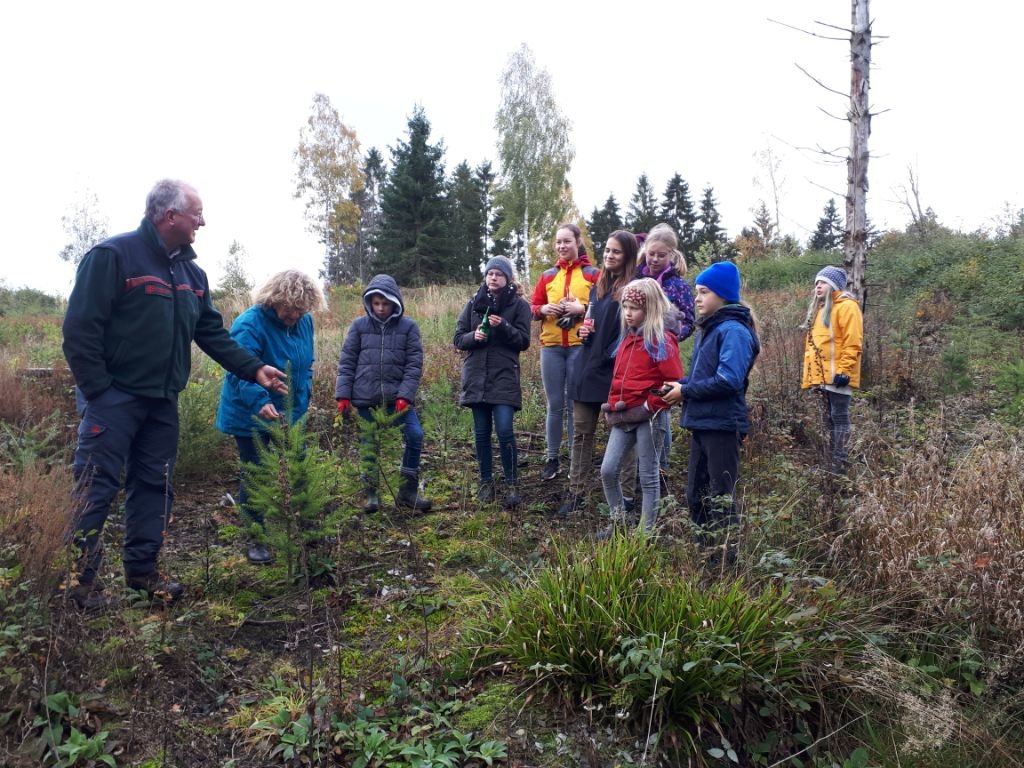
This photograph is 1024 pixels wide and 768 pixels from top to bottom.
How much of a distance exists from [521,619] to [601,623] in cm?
40

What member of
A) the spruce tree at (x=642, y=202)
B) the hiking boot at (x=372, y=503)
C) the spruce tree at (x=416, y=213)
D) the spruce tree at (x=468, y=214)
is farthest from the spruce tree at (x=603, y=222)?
the hiking boot at (x=372, y=503)

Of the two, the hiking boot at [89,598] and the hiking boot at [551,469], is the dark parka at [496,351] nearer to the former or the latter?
the hiking boot at [551,469]

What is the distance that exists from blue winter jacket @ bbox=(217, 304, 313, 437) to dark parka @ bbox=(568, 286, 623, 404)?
6.76 ft

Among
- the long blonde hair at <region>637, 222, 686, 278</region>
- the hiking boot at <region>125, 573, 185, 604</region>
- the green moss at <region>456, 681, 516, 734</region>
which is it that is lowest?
the green moss at <region>456, 681, 516, 734</region>

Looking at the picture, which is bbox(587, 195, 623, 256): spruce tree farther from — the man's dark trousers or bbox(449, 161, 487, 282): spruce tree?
the man's dark trousers

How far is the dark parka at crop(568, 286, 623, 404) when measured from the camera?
17.1 feet

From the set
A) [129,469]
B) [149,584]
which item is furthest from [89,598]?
[129,469]

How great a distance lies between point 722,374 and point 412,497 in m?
2.75

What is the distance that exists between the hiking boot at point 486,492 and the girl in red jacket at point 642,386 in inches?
47.8

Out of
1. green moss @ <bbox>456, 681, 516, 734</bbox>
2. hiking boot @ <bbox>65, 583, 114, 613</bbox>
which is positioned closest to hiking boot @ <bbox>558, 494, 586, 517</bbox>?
green moss @ <bbox>456, 681, 516, 734</bbox>

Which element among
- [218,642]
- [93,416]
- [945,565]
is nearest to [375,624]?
[218,642]

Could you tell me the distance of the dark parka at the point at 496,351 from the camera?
5605 mm

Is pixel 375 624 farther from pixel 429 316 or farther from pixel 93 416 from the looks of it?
pixel 429 316

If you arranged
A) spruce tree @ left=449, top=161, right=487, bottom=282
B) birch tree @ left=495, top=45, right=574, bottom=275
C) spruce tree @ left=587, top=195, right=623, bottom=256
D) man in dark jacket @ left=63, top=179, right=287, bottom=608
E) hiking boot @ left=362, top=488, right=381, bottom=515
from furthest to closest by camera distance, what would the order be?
1. spruce tree @ left=587, top=195, right=623, bottom=256
2. spruce tree @ left=449, top=161, right=487, bottom=282
3. birch tree @ left=495, top=45, right=574, bottom=275
4. hiking boot @ left=362, top=488, right=381, bottom=515
5. man in dark jacket @ left=63, top=179, right=287, bottom=608
